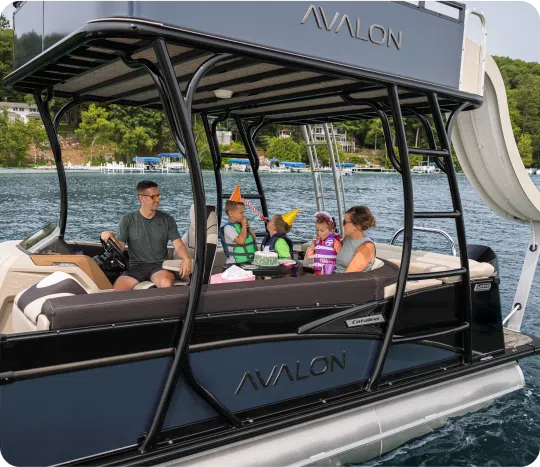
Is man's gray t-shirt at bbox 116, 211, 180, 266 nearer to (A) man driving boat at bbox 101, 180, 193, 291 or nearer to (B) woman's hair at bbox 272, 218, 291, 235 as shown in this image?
(A) man driving boat at bbox 101, 180, 193, 291

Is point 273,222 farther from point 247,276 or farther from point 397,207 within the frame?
point 397,207

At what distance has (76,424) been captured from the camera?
9.09 ft

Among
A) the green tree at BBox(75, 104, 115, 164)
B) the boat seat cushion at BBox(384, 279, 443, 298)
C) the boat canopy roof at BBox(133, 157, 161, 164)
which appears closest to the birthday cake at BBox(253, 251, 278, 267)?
the boat seat cushion at BBox(384, 279, 443, 298)

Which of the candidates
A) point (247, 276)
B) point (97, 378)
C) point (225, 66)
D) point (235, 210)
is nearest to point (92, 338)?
point (97, 378)

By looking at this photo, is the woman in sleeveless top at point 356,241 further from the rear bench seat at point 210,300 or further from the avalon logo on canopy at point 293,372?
the avalon logo on canopy at point 293,372

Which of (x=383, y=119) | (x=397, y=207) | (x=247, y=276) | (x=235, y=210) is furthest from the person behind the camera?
(x=397, y=207)

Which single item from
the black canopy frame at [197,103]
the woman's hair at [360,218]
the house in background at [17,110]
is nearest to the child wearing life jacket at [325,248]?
the woman's hair at [360,218]

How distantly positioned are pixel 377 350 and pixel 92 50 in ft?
8.59

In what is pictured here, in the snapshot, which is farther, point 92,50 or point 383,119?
point 383,119

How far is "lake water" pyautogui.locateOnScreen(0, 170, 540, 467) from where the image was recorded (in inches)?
173

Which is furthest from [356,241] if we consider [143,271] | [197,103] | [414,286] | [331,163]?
[331,163]

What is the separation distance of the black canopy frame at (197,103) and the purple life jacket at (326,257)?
3.51ft

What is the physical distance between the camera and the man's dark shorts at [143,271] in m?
4.59

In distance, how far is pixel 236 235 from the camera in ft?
17.5
